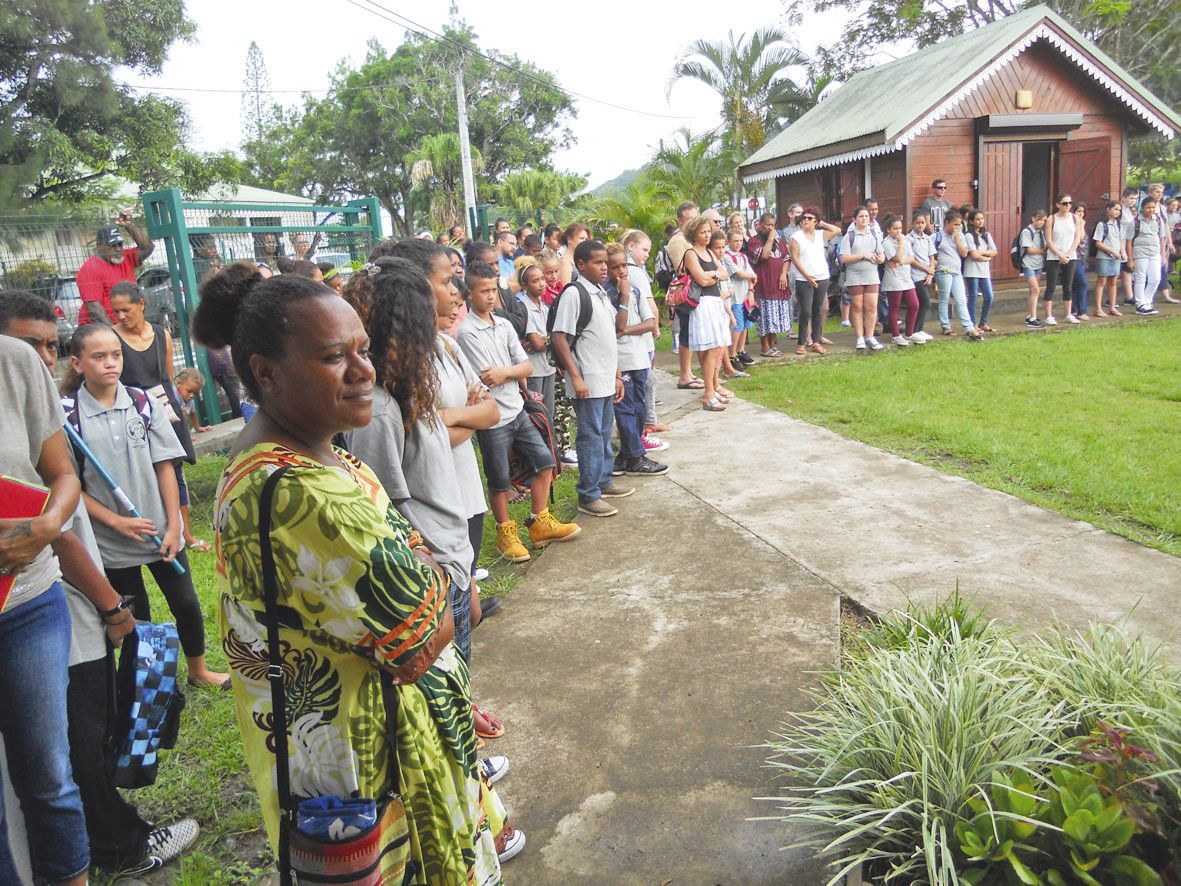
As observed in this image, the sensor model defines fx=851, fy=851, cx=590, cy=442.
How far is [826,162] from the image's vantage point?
15.7 meters

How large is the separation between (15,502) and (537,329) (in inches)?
175

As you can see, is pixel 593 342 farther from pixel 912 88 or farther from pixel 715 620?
pixel 912 88

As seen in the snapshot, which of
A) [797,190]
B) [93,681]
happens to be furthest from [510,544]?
[797,190]

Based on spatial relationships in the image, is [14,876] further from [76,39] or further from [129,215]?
[76,39]

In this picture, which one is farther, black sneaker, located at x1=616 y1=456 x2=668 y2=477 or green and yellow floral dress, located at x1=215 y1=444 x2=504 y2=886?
black sneaker, located at x1=616 y1=456 x2=668 y2=477

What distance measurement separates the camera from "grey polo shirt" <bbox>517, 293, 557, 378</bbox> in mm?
6195

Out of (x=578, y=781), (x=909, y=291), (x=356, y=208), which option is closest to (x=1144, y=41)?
(x=909, y=291)

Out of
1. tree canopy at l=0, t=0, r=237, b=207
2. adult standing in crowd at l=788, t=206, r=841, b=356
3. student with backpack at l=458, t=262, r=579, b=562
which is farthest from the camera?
tree canopy at l=0, t=0, r=237, b=207

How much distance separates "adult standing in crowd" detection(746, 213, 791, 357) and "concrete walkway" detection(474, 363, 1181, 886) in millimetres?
4986

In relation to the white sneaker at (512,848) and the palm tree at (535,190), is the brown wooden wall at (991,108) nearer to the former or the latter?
the white sneaker at (512,848)

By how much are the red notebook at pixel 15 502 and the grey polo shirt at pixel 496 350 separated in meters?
2.50

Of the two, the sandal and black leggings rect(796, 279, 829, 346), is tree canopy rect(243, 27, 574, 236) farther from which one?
the sandal

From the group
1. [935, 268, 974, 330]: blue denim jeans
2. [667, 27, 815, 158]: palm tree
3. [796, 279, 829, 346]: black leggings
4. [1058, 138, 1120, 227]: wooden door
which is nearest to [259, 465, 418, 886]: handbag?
[796, 279, 829, 346]: black leggings

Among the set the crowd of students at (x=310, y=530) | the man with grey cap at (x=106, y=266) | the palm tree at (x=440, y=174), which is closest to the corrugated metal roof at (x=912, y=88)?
the crowd of students at (x=310, y=530)
